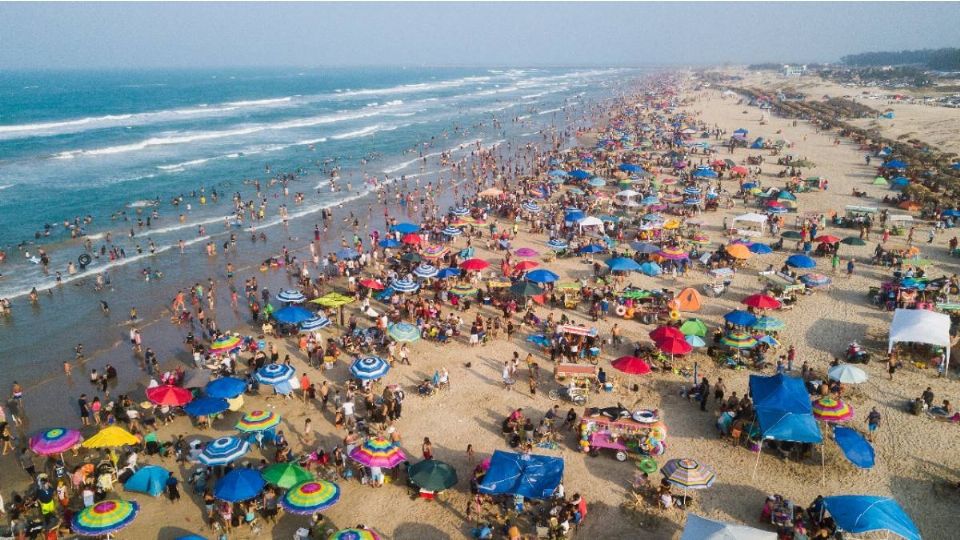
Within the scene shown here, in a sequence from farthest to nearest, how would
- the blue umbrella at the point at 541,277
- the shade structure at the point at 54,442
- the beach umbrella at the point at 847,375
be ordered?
the blue umbrella at the point at 541,277 → the beach umbrella at the point at 847,375 → the shade structure at the point at 54,442

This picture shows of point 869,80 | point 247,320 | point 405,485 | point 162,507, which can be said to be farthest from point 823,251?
point 869,80

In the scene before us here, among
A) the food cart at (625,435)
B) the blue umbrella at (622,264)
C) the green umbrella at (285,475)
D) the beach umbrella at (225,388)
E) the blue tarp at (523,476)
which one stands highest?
the blue umbrella at (622,264)

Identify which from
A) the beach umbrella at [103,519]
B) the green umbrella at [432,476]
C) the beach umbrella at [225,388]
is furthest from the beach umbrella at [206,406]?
the green umbrella at [432,476]

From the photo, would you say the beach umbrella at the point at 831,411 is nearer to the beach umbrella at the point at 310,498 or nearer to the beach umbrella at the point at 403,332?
the beach umbrella at the point at 403,332

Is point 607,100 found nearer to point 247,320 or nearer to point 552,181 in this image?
point 552,181

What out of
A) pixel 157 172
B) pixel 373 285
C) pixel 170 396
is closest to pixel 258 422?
pixel 170 396

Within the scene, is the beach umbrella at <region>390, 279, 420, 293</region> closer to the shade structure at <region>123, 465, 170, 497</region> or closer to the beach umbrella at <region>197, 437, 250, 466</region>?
the beach umbrella at <region>197, 437, 250, 466</region>

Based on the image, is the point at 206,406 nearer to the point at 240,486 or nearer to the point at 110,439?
the point at 110,439

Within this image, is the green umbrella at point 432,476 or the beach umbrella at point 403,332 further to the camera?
the beach umbrella at point 403,332
